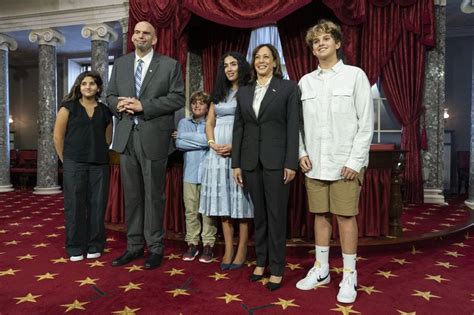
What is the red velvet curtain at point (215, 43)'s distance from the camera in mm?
5844

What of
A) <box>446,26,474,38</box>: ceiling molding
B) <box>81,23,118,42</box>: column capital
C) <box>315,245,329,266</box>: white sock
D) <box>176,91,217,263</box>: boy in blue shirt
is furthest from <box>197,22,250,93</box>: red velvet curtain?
<box>446,26,474,38</box>: ceiling molding

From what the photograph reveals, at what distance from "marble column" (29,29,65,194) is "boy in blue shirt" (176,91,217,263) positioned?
537 cm

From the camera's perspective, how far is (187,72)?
601cm

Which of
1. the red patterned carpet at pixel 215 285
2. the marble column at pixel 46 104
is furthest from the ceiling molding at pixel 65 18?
the red patterned carpet at pixel 215 285

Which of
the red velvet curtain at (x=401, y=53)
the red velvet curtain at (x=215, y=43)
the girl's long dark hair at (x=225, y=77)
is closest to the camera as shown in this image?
the girl's long dark hair at (x=225, y=77)

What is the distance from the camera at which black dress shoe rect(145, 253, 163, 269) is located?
288 cm

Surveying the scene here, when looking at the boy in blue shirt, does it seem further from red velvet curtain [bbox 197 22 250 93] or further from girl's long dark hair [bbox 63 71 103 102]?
red velvet curtain [bbox 197 22 250 93]

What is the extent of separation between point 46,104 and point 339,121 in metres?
6.76

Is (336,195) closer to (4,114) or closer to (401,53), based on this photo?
(401,53)

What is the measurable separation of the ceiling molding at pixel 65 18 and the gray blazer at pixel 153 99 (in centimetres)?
436

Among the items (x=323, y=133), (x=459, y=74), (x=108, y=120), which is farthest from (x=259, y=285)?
(x=459, y=74)

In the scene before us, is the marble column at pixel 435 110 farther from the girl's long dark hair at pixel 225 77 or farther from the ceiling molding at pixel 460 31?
the girl's long dark hair at pixel 225 77

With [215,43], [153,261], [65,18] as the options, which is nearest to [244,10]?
[215,43]

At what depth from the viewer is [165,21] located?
228 inches
